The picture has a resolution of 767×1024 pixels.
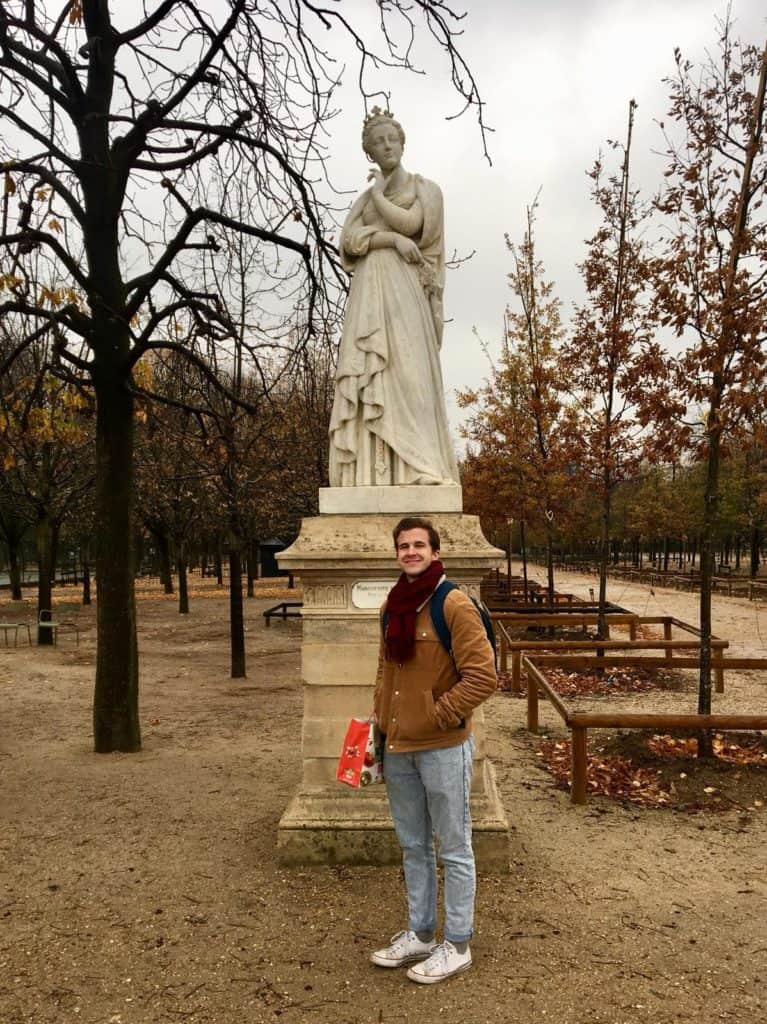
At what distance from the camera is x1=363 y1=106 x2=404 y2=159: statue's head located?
4.86m

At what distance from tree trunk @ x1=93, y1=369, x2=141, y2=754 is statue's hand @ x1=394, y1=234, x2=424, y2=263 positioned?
352 centimetres

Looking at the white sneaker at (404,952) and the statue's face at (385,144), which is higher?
the statue's face at (385,144)

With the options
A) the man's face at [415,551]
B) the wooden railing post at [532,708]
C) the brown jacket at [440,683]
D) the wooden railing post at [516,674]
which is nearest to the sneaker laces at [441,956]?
the brown jacket at [440,683]

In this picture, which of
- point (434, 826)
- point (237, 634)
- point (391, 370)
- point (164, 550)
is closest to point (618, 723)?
point (434, 826)

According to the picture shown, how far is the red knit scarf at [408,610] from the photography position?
10.1ft

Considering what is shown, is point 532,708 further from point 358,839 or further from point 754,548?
point 754,548

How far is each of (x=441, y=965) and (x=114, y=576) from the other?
499 centimetres

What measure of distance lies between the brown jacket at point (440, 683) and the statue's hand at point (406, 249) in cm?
263

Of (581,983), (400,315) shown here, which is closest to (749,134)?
(400,315)

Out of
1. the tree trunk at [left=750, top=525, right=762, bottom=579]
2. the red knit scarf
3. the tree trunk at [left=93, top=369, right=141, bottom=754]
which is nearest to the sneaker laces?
the red knit scarf

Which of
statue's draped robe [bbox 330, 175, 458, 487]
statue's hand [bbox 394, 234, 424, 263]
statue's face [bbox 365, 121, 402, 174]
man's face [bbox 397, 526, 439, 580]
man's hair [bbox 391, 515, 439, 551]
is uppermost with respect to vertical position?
statue's face [bbox 365, 121, 402, 174]

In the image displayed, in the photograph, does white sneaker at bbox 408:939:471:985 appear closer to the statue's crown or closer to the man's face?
the man's face

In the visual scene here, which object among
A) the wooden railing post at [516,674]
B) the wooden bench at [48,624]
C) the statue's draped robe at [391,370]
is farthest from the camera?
the wooden bench at [48,624]

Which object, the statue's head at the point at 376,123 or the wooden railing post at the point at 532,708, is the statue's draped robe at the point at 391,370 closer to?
the statue's head at the point at 376,123
